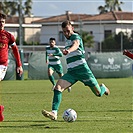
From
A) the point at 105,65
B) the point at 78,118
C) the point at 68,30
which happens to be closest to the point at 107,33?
the point at 105,65

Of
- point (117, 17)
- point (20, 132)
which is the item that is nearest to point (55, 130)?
point (20, 132)

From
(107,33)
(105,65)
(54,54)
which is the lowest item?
(105,65)

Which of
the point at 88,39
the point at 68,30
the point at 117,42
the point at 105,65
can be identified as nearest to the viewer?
the point at 68,30

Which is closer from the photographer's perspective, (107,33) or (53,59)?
(53,59)

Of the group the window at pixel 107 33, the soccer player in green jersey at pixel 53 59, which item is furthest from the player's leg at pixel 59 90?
the window at pixel 107 33

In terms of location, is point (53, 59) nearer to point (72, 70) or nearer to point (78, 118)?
point (78, 118)

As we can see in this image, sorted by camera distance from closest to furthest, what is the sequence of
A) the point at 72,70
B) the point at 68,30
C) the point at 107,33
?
the point at 68,30
the point at 72,70
the point at 107,33

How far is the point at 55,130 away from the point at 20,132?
67cm

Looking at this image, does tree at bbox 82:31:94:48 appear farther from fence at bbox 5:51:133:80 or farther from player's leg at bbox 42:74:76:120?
player's leg at bbox 42:74:76:120

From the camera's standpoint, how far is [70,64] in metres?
12.0

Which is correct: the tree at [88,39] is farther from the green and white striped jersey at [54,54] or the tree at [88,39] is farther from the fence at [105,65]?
the green and white striped jersey at [54,54]

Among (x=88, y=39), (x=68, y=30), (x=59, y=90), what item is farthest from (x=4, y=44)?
(x=88, y=39)

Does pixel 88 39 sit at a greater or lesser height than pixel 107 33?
lesser

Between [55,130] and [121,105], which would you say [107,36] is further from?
[55,130]
